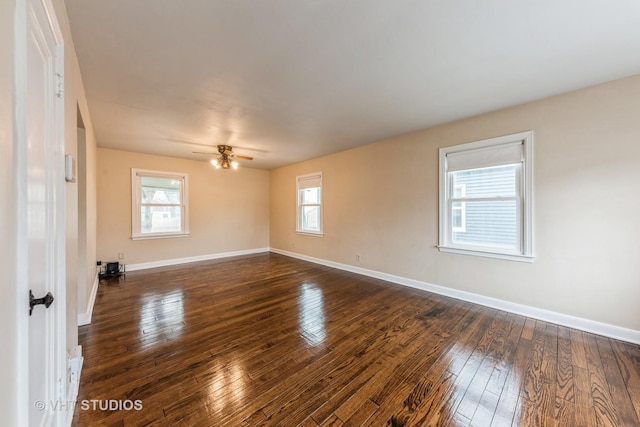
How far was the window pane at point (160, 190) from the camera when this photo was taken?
17.0ft

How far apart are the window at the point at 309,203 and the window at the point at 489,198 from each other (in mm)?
2780

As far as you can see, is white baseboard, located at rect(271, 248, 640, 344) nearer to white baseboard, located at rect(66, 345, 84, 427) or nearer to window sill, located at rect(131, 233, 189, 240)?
white baseboard, located at rect(66, 345, 84, 427)

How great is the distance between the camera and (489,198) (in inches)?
127

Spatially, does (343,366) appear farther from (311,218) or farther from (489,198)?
(311,218)

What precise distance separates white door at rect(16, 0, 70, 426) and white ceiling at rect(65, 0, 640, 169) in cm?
70

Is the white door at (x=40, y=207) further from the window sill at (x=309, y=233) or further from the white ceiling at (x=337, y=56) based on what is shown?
the window sill at (x=309, y=233)

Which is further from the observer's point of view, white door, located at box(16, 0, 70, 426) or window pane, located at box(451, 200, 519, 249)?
window pane, located at box(451, 200, 519, 249)

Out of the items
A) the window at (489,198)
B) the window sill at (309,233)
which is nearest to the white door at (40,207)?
the window at (489,198)

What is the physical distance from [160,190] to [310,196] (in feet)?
11.0

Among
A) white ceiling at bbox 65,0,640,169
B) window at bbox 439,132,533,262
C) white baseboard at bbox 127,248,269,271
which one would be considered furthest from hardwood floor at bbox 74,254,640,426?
white ceiling at bbox 65,0,640,169

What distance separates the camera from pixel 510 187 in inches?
122

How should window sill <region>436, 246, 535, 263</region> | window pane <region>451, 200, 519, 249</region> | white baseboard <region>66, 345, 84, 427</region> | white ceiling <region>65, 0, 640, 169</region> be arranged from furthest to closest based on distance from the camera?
window pane <region>451, 200, 519, 249</region> → window sill <region>436, 246, 535, 263</region> → white ceiling <region>65, 0, 640, 169</region> → white baseboard <region>66, 345, 84, 427</region>

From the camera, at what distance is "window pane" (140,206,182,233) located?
17.1 feet

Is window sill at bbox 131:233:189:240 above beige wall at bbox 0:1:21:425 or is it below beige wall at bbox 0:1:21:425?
below
